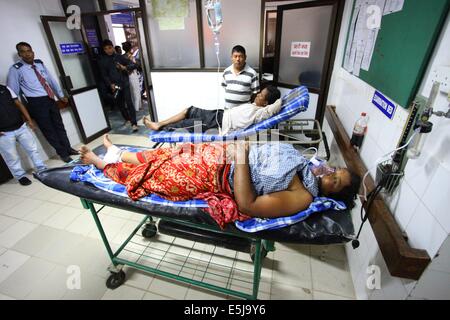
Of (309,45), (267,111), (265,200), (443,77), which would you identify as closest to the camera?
(443,77)

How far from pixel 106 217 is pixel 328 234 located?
2082mm

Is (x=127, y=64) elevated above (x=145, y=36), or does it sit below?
below

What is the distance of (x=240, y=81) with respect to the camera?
2.70m

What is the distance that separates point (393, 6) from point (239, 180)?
134 cm

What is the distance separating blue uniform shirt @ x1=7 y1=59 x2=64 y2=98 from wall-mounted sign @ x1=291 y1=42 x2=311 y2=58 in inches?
123

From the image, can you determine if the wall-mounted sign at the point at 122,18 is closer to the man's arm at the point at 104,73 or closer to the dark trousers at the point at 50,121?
the man's arm at the point at 104,73

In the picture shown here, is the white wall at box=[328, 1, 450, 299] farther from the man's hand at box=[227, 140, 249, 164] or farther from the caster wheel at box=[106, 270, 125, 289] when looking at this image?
the caster wheel at box=[106, 270, 125, 289]

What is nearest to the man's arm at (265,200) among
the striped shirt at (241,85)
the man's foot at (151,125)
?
the striped shirt at (241,85)

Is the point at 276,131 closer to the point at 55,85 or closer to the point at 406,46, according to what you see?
the point at 406,46

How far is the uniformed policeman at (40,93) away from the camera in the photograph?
269cm

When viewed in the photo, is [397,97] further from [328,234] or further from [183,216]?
[183,216]

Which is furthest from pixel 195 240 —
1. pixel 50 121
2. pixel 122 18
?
pixel 122 18

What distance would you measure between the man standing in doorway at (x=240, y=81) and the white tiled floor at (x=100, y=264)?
5.58 feet
